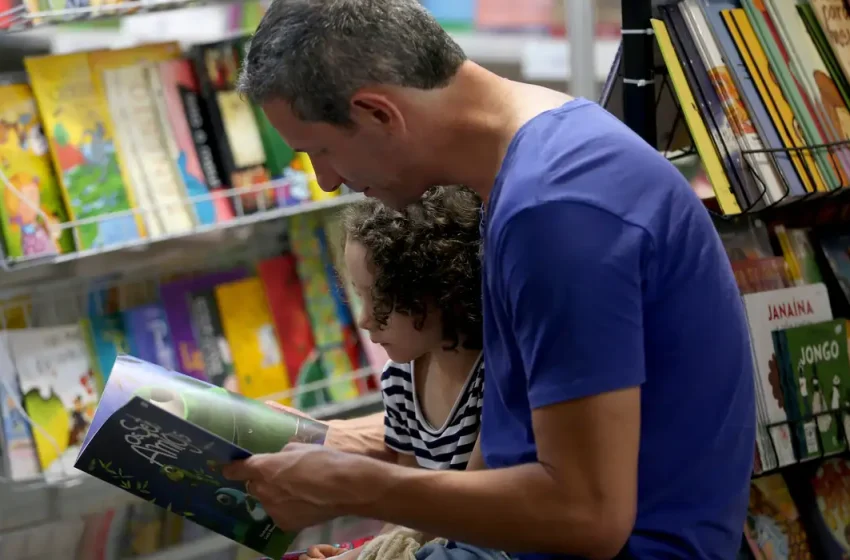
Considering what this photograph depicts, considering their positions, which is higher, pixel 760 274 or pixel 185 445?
pixel 185 445

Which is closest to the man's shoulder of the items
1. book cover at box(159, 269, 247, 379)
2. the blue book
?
book cover at box(159, 269, 247, 379)

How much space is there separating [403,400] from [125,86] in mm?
1132

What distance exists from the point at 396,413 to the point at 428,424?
0.09 metres

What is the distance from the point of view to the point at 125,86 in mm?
2422

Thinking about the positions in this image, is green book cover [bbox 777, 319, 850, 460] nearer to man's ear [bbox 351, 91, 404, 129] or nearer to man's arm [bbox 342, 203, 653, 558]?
man's arm [bbox 342, 203, 653, 558]

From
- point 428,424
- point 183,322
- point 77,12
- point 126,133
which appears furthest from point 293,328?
point 428,424

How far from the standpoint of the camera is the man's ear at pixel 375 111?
1.19 metres

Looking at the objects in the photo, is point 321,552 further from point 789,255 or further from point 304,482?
point 789,255

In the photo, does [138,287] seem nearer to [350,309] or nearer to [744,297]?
[350,309]

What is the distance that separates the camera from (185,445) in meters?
1.25

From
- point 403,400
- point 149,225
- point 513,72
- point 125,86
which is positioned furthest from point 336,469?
point 513,72

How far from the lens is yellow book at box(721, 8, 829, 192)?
5.93ft

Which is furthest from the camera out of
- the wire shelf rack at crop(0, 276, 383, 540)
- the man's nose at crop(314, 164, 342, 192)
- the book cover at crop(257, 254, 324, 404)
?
the book cover at crop(257, 254, 324, 404)

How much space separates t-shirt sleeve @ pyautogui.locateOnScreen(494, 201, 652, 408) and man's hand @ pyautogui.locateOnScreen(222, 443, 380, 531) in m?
0.24
